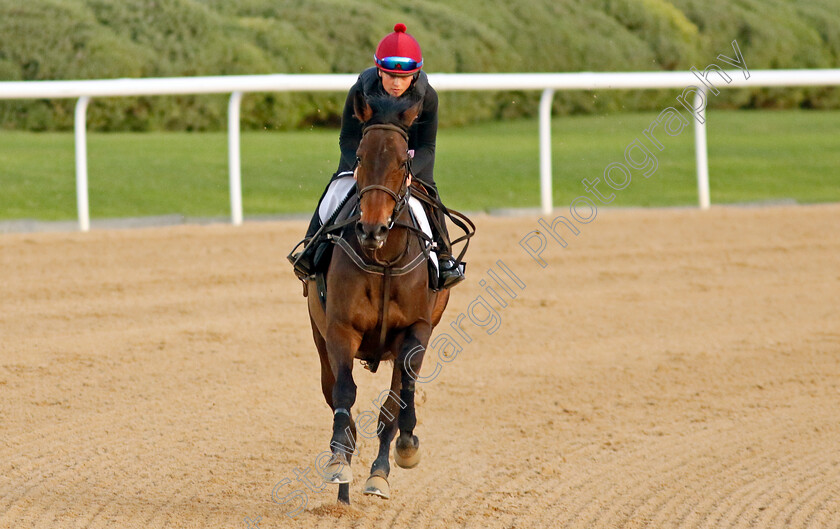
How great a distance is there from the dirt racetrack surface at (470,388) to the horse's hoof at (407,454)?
0.15 m

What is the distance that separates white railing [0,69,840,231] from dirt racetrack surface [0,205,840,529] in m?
0.59

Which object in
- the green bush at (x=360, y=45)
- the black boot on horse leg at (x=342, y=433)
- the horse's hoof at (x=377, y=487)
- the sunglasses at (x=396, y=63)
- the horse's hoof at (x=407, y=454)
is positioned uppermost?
the green bush at (x=360, y=45)

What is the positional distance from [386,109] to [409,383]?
3.82ft

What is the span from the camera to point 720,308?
821 cm

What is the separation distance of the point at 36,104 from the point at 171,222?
4826 mm

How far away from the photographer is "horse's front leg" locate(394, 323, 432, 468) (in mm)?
4480

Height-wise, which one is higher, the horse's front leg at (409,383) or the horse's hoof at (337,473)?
the horse's front leg at (409,383)

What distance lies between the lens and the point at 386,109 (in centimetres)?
419

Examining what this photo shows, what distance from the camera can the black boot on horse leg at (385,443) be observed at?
14.6 feet

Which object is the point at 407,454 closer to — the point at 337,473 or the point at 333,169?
the point at 337,473

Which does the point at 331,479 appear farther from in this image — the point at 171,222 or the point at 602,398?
the point at 171,222

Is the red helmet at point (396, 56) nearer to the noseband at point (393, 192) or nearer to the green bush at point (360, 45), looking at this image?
the noseband at point (393, 192)

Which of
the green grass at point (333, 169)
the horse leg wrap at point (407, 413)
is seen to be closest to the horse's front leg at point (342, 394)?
the horse leg wrap at point (407, 413)

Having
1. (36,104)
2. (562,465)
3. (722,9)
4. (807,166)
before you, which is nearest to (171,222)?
(36,104)
